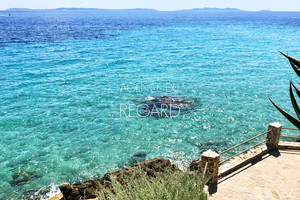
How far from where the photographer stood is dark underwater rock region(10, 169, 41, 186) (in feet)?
40.4

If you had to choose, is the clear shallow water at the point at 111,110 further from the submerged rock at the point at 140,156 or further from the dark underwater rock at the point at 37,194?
the dark underwater rock at the point at 37,194

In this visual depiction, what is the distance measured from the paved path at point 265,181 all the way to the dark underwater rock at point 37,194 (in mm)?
7620

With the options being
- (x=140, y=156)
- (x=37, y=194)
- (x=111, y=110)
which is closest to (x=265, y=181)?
(x=140, y=156)

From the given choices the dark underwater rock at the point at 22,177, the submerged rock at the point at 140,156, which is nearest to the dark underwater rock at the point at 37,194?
the dark underwater rock at the point at 22,177

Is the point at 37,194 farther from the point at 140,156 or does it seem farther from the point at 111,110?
the point at 111,110

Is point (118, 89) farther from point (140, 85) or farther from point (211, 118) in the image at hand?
point (211, 118)

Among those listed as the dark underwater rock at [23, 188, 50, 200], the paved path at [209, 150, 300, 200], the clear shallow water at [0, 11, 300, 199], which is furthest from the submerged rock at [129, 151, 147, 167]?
the paved path at [209, 150, 300, 200]

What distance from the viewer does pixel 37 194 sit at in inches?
454

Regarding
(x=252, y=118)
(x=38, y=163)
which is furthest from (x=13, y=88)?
(x=252, y=118)

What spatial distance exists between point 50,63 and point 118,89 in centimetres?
1727

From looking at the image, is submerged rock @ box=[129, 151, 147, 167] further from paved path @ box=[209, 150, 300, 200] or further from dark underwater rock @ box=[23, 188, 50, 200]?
paved path @ box=[209, 150, 300, 200]

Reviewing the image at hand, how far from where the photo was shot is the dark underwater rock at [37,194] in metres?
11.3

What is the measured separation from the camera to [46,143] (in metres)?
15.8

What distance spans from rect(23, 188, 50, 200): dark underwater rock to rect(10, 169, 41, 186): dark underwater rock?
899mm
